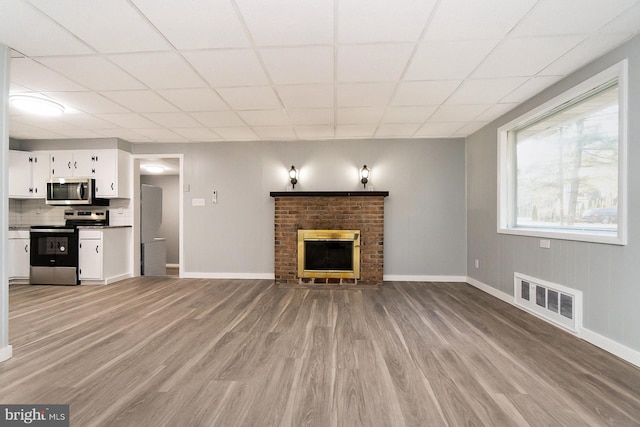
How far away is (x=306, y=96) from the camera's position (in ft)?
10.7

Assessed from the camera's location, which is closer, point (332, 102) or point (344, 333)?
point (344, 333)

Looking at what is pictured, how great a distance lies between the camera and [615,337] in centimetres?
230

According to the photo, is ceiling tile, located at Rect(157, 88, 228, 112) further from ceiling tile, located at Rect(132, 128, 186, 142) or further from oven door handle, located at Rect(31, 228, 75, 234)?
oven door handle, located at Rect(31, 228, 75, 234)

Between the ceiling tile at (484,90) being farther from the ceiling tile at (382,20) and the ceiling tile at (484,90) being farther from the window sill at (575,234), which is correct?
the window sill at (575,234)

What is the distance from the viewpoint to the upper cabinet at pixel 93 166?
4980 mm

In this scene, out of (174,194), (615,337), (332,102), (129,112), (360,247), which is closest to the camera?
(615,337)

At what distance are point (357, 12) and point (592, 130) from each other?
2.44 metres

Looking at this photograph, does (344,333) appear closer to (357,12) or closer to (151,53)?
(357,12)

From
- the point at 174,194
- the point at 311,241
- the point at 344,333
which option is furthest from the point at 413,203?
the point at 174,194

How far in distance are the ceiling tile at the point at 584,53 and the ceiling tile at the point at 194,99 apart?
3.37 meters

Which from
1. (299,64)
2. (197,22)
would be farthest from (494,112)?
(197,22)

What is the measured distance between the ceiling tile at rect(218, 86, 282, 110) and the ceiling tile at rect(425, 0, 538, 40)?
1741 mm

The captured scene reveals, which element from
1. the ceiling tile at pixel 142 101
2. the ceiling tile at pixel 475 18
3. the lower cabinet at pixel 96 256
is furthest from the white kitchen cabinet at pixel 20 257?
the ceiling tile at pixel 475 18

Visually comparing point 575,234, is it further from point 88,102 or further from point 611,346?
point 88,102
